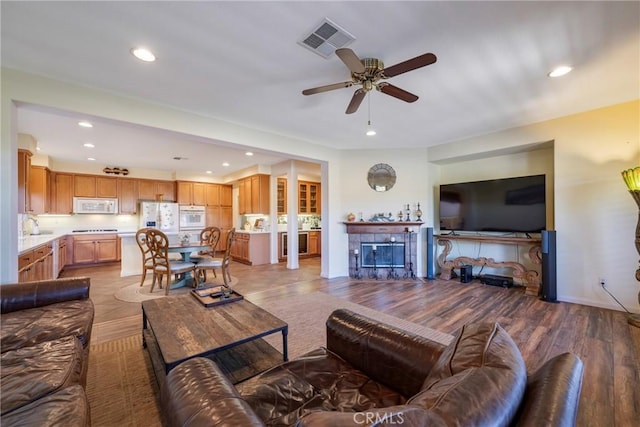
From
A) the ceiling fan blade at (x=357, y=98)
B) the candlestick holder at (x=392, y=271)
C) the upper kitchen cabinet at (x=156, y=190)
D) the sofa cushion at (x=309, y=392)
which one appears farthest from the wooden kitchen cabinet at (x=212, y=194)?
the sofa cushion at (x=309, y=392)

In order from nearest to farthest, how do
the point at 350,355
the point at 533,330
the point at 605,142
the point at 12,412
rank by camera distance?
the point at 12,412 → the point at 350,355 → the point at 533,330 → the point at 605,142

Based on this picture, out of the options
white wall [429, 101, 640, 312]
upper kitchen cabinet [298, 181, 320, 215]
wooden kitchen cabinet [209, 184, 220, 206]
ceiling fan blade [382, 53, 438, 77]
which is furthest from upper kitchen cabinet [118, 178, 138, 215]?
white wall [429, 101, 640, 312]

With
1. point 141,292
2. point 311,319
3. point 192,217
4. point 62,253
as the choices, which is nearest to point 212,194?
point 192,217

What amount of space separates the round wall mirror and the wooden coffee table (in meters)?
3.74

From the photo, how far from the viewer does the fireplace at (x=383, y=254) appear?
17.1 feet

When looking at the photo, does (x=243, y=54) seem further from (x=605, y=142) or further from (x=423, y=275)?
(x=423, y=275)

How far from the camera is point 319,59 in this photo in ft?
7.51

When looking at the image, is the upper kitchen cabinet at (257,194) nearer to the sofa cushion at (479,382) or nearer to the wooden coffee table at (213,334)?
→ the wooden coffee table at (213,334)

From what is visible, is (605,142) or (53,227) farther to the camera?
(53,227)

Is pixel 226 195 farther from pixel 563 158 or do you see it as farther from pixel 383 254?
pixel 563 158

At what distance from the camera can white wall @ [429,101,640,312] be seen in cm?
324

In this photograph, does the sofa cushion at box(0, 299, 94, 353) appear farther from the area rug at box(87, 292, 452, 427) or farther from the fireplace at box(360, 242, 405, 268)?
the fireplace at box(360, 242, 405, 268)

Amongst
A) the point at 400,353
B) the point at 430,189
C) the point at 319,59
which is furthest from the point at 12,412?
the point at 430,189

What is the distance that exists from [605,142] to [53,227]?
10.6 metres
